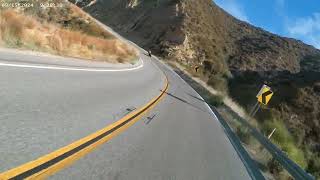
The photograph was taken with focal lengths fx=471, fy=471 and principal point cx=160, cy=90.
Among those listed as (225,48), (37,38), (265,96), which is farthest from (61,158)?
(225,48)

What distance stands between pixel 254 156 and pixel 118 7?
102708mm

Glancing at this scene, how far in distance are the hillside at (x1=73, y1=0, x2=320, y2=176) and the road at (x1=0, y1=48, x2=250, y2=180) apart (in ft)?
123

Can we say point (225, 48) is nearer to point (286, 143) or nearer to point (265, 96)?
point (265, 96)

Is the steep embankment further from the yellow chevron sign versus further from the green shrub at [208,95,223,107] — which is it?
the yellow chevron sign

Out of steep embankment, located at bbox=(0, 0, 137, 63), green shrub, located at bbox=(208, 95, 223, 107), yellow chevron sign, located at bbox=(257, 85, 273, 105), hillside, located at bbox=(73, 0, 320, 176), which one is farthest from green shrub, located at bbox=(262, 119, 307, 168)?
hillside, located at bbox=(73, 0, 320, 176)

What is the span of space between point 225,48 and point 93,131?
307ft

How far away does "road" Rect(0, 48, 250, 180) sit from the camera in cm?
633

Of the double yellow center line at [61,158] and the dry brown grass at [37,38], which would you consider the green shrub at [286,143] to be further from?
the dry brown grass at [37,38]

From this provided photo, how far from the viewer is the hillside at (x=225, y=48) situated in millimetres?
61753

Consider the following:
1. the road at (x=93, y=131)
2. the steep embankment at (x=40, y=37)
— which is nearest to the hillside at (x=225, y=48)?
the steep embankment at (x=40, y=37)

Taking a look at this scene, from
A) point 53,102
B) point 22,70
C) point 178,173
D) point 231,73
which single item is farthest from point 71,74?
point 231,73

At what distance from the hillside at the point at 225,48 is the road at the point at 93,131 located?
37350 mm

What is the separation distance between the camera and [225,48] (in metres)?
100

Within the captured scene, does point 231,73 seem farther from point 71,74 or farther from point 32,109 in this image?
point 32,109
